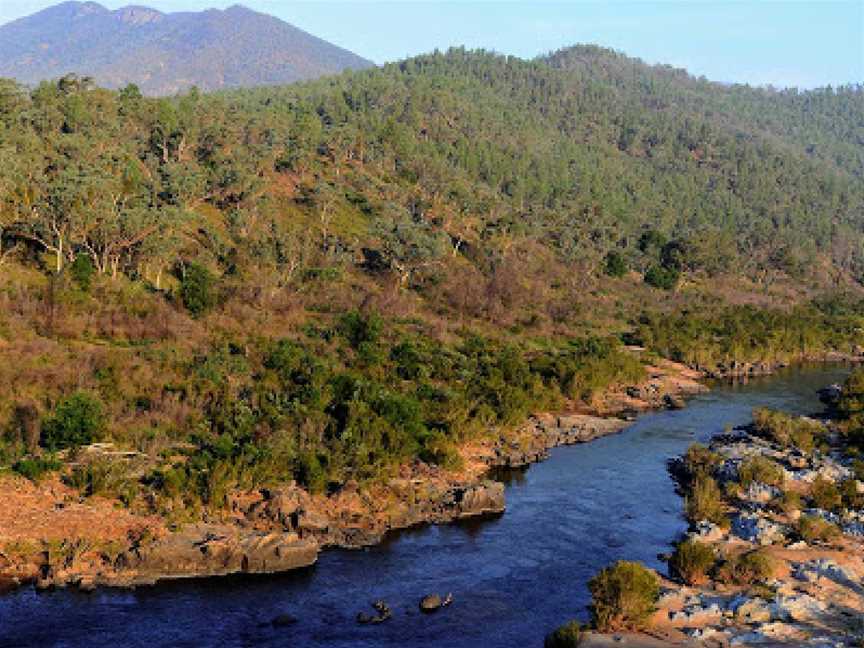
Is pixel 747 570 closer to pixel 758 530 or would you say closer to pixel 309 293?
pixel 758 530

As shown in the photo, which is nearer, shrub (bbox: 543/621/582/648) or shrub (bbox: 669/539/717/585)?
shrub (bbox: 543/621/582/648)

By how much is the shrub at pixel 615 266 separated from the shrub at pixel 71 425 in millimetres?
90475

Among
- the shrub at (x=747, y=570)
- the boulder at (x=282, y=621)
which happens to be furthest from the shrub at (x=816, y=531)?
the boulder at (x=282, y=621)

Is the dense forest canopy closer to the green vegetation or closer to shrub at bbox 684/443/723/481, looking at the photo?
shrub at bbox 684/443/723/481

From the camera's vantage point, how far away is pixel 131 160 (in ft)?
273

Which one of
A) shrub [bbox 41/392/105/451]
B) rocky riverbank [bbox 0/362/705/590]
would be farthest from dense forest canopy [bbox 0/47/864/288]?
rocky riverbank [bbox 0/362/705/590]

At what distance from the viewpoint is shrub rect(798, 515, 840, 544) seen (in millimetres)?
39469

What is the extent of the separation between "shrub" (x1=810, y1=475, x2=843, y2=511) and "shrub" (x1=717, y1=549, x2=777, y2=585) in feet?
32.3

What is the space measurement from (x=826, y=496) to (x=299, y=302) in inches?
1711

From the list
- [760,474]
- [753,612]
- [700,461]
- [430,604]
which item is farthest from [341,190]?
[753,612]

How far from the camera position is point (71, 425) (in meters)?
42.4

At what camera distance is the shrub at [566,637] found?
29.8 m

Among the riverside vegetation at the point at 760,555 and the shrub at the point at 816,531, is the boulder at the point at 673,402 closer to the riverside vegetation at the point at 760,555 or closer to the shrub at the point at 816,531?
the riverside vegetation at the point at 760,555

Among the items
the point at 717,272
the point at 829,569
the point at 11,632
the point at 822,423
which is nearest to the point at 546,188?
the point at 717,272
